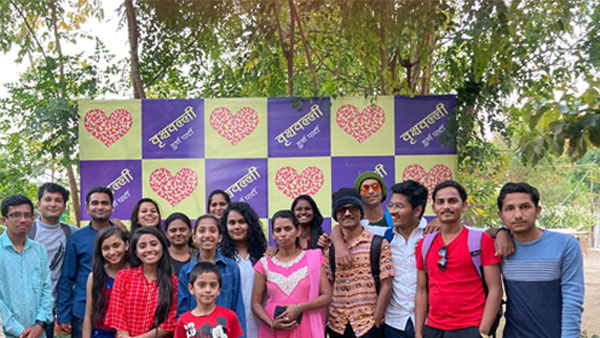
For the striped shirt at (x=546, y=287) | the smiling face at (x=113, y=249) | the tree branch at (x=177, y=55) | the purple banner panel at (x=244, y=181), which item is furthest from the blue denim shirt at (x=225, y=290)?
the tree branch at (x=177, y=55)

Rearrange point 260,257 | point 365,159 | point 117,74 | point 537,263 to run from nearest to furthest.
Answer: point 537,263 < point 260,257 < point 365,159 < point 117,74

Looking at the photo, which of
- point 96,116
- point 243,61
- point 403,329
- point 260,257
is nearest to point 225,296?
point 260,257

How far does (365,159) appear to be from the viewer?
5324 mm

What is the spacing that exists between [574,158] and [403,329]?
1.44 m

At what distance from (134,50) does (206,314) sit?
387cm

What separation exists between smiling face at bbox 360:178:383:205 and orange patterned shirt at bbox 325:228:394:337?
636mm

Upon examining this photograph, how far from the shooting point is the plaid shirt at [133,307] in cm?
318

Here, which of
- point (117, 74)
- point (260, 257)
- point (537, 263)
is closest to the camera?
point (537, 263)

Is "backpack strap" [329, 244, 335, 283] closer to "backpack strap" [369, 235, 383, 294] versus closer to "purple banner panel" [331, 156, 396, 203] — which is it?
"backpack strap" [369, 235, 383, 294]

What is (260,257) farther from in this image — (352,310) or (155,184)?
(155,184)

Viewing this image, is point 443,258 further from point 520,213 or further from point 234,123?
point 234,123

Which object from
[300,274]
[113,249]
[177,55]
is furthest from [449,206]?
[177,55]

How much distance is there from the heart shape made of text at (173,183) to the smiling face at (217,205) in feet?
3.81

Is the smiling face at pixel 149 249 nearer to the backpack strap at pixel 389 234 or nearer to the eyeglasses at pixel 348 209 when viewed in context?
the eyeglasses at pixel 348 209
